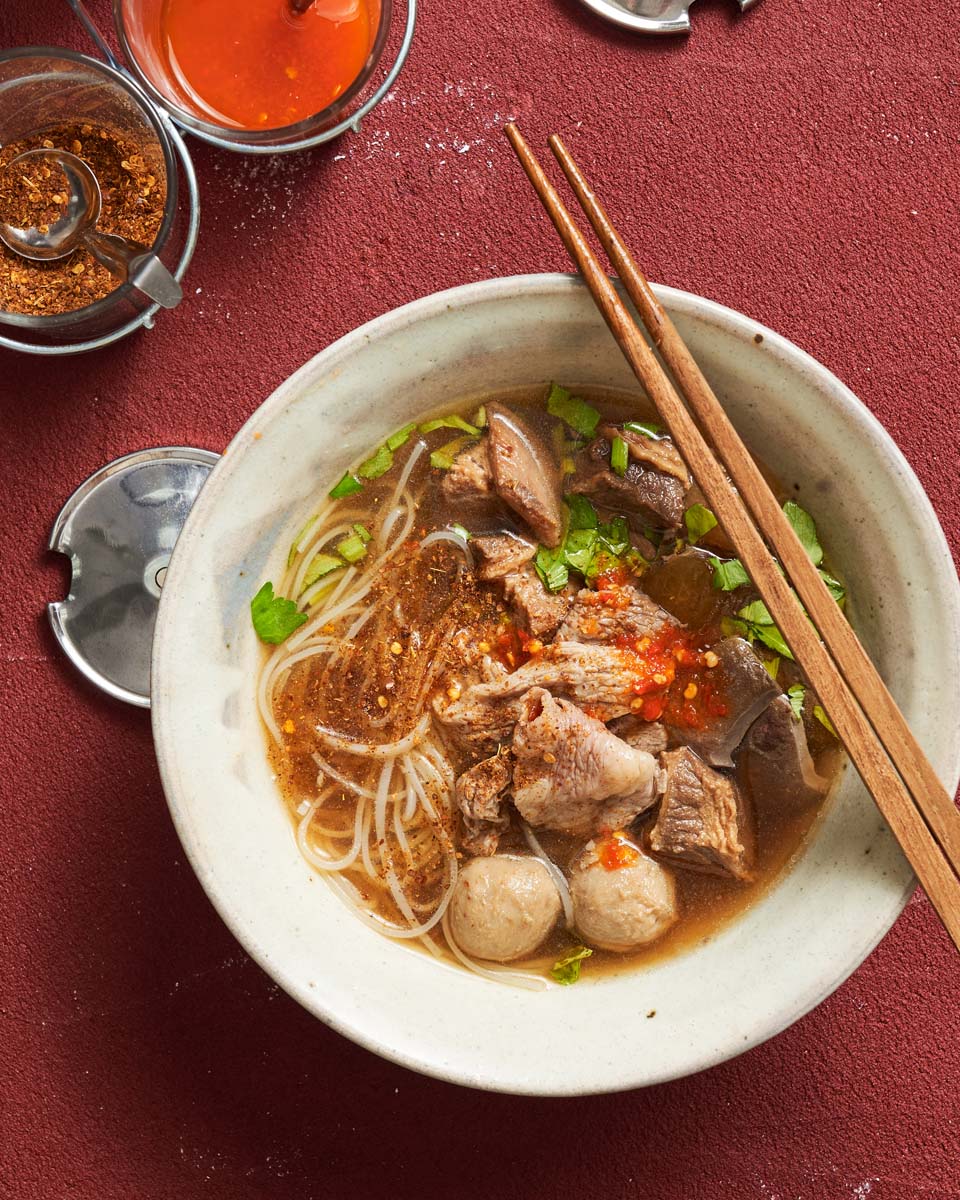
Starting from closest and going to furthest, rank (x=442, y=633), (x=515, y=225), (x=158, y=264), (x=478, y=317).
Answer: (x=478, y=317) < (x=158, y=264) < (x=442, y=633) < (x=515, y=225)

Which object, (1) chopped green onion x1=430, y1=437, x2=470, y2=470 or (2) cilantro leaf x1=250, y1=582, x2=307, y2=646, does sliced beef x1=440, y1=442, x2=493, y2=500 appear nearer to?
(1) chopped green onion x1=430, y1=437, x2=470, y2=470

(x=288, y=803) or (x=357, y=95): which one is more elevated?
(x=357, y=95)

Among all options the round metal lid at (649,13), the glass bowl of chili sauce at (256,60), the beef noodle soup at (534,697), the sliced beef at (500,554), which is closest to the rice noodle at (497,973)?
the beef noodle soup at (534,697)

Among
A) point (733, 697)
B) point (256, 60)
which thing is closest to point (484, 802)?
point (733, 697)

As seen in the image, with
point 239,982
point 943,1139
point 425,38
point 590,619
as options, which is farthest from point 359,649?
point 943,1139

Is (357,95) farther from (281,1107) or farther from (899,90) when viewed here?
(281,1107)
